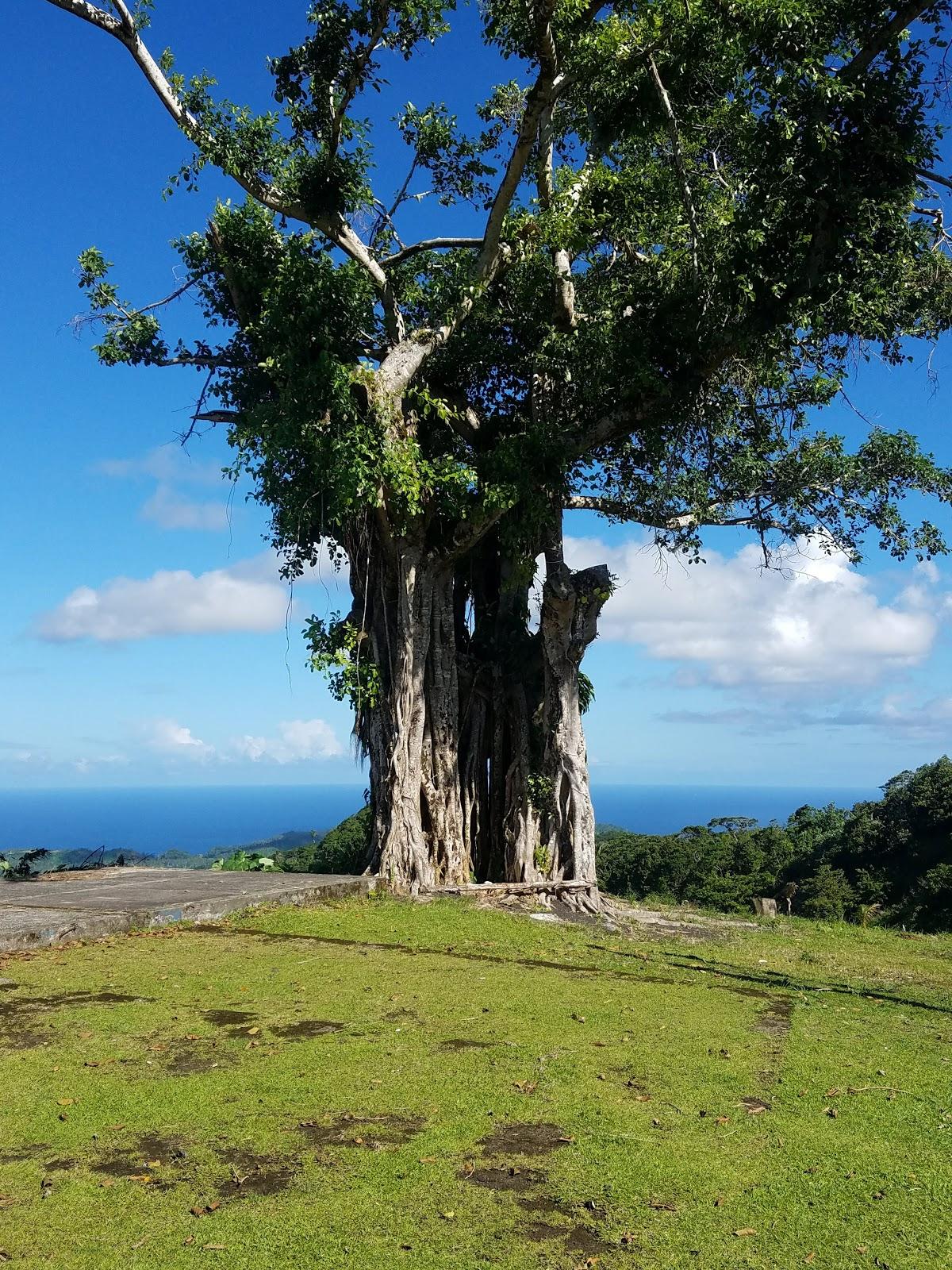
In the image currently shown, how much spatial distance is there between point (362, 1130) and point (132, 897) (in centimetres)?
607

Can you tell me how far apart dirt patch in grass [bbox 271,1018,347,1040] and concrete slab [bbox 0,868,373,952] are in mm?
2845

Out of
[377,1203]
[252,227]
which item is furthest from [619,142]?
[377,1203]

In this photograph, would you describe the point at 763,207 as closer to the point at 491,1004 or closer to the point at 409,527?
the point at 409,527

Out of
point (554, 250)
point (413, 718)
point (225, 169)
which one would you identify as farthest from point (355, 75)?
point (413, 718)

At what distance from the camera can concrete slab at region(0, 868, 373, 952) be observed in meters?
7.79

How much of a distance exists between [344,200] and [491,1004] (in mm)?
9095

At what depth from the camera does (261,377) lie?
1326 centimetres

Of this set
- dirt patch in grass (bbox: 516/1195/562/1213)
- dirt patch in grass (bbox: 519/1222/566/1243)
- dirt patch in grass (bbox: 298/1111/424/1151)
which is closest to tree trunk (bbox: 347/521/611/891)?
dirt patch in grass (bbox: 298/1111/424/1151)

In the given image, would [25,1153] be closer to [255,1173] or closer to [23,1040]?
[255,1173]

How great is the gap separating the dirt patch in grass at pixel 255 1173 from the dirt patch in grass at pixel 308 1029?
150 centimetres

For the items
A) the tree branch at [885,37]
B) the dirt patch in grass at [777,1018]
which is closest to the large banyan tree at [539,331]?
the tree branch at [885,37]

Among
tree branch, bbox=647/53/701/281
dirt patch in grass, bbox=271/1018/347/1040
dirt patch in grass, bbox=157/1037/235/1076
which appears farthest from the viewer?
tree branch, bbox=647/53/701/281

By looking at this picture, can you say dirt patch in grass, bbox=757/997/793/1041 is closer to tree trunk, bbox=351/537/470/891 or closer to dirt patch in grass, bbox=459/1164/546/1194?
dirt patch in grass, bbox=459/1164/546/1194

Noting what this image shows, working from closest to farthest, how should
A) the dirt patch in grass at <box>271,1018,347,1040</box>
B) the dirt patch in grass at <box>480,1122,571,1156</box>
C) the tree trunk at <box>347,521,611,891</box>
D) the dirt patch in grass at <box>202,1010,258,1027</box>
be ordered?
the dirt patch in grass at <box>480,1122,571,1156</box> < the dirt patch in grass at <box>271,1018,347,1040</box> < the dirt patch in grass at <box>202,1010,258,1027</box> < the tree trunk at <box>347,521,611,891</box>
